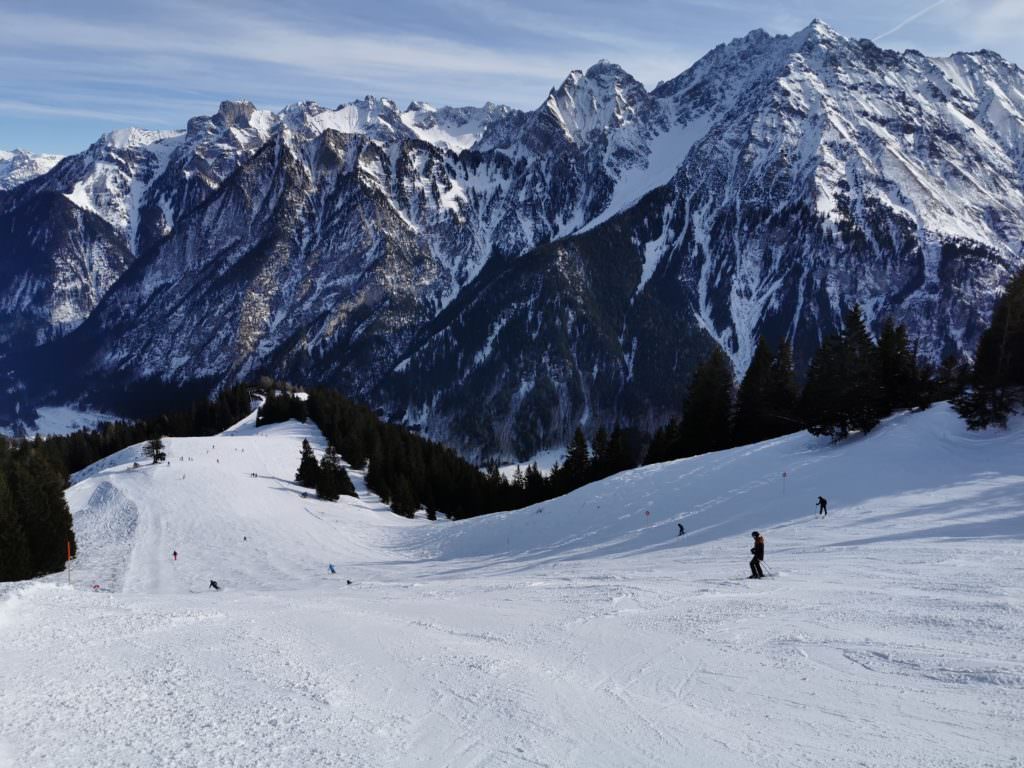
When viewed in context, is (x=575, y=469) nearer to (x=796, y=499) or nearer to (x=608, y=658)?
(x=796, y=499)

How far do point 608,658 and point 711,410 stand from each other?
55.1m

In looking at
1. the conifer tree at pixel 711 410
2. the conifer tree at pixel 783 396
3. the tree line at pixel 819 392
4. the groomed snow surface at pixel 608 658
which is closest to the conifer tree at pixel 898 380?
the tree line at pixel 819 392

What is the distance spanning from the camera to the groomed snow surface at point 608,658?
32.0 feet

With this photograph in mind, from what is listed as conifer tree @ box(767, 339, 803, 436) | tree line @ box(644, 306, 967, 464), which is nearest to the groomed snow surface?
tree line @ box(644, 306, 967, 464)

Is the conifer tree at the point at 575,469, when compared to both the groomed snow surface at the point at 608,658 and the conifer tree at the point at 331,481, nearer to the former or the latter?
the conifer tree at the point at 331,481

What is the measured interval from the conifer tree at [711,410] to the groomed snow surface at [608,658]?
29.4 meters

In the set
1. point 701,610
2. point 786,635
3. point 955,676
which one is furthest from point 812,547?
point 955,676

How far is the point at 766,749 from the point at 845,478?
32.5m

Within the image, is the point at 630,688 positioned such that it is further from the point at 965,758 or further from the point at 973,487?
the point at 973,487

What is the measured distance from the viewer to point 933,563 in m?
20.5

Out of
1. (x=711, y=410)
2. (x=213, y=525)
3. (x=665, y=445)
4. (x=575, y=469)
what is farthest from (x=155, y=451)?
(x=711, y=410)

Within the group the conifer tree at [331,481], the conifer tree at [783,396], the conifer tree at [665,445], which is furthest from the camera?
the conifer tree at [331,481]

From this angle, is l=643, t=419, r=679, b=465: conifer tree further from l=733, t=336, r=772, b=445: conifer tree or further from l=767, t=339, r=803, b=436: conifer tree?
l=767, t=339, r=803, b=436: conifer tree

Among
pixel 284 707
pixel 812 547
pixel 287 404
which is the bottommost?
pixel 812 547
